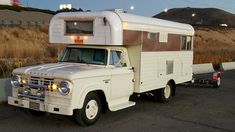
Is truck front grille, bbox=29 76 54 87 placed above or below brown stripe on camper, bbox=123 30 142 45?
below

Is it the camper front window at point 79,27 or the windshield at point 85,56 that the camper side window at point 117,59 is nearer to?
the windshield at point 85,56

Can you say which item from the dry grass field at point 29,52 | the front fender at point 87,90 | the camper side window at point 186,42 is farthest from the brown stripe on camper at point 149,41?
the dry grass field at point 29,52

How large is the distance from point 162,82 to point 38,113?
13.8ft

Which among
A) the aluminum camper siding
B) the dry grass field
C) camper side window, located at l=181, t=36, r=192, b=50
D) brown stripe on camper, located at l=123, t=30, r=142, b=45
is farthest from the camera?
the dry grass field

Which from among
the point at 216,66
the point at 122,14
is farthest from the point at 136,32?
the point at 216,66

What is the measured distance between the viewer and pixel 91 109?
948 centimetres

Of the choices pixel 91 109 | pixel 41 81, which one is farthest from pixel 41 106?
pixel 91 109

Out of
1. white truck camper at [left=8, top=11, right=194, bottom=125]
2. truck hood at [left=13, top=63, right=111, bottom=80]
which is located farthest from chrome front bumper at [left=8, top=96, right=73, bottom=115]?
truck hood at [left=13, top=63, right=111, bottom=80]

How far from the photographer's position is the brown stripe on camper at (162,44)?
38.0 feet

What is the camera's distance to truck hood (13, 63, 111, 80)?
883 centimetres

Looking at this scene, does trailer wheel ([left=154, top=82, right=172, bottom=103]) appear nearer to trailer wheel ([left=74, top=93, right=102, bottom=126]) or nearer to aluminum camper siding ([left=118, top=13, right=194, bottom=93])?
aluminum camper siding ([left=118, top=13, right=194, bottom=93])

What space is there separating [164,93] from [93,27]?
390 cm

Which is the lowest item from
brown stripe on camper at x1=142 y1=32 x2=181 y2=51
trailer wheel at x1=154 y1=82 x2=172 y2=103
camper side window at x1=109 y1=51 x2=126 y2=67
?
trailer wheel at x1=154 y1=82 x2=172 y2=103

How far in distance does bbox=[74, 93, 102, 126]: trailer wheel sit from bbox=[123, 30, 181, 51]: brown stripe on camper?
1.84 meters
